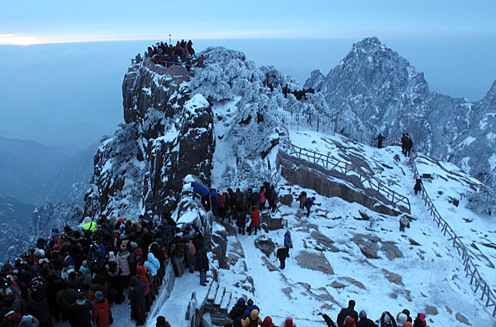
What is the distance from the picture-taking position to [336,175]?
2494 cm

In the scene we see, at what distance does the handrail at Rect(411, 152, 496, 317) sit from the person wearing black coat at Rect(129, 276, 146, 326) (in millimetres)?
14465

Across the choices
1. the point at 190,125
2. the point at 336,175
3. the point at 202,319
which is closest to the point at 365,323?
the point at 202,319

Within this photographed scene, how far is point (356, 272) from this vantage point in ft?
58.5

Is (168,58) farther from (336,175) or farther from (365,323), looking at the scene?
(365,323)

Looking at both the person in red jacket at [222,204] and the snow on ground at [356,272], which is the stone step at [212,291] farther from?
the person in red jacket at [222,204]

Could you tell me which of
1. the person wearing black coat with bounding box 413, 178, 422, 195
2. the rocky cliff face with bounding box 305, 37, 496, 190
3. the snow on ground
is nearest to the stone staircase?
the snow on ground

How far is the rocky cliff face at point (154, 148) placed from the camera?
93.7 ft

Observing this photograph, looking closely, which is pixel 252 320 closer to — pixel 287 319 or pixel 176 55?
pixel 287 319

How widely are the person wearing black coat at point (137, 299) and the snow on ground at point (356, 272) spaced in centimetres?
41

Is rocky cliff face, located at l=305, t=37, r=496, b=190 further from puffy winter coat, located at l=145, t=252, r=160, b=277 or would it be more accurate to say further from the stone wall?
puffy winter coat, located at l=145, t=252, r=160, b=277

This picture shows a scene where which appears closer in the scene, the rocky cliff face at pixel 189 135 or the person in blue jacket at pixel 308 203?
the person in blue jacket at pixel 308 203

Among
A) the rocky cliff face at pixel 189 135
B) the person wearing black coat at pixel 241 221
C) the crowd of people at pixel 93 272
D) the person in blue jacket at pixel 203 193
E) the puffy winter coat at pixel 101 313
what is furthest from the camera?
the rocky cliff face at pixel 189 135

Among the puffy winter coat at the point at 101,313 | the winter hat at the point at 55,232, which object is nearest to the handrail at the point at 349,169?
the winter hat at the point at 55,232

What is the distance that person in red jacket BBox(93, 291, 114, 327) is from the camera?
9195 millimetres
